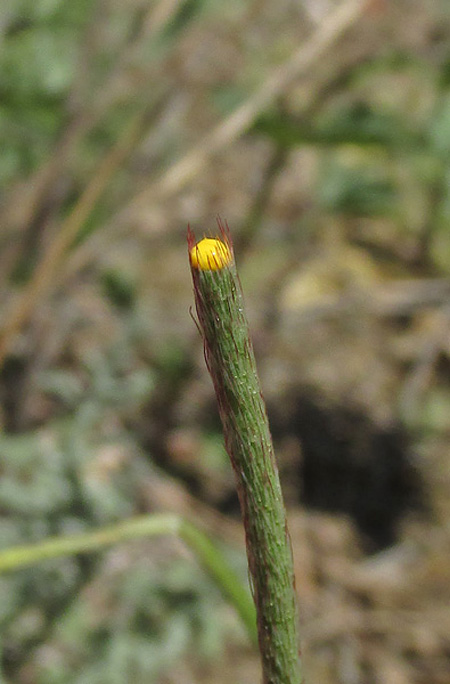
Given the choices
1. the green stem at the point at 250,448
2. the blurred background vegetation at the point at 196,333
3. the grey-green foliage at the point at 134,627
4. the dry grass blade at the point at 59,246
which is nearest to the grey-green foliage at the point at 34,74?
the blurred background vegetation at the point at 196,333

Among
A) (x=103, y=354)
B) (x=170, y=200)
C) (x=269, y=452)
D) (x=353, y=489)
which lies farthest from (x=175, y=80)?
(x=269, y=452)

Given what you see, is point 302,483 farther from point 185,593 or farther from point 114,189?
point 114,189

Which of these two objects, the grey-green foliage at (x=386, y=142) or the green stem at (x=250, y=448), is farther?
the grey-green foliage at (x=386, y=142)

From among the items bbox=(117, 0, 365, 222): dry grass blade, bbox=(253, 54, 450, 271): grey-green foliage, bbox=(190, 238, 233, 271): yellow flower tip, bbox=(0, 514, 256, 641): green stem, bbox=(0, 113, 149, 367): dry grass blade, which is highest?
bbox=(253, 54, 450, 271): grey-green foliage

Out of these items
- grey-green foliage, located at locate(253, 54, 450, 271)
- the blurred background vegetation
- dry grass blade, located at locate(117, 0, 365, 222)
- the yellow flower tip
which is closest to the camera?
the yellow flower tip

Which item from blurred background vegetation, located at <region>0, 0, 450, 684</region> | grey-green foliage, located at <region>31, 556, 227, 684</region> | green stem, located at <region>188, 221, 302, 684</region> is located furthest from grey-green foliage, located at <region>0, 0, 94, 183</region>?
green stem, located at <region>188, 221, 302, 684</region>

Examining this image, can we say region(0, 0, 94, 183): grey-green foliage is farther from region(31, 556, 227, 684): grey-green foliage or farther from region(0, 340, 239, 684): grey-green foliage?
region(31, 556, 227, 684): grey-green foliage

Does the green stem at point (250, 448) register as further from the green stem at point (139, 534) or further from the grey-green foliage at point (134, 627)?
the grey-green foliage at point (134, 627)

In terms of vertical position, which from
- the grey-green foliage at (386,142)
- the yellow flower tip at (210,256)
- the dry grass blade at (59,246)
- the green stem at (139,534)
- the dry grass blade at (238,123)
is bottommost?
the yellow flower tip at (210,256)
